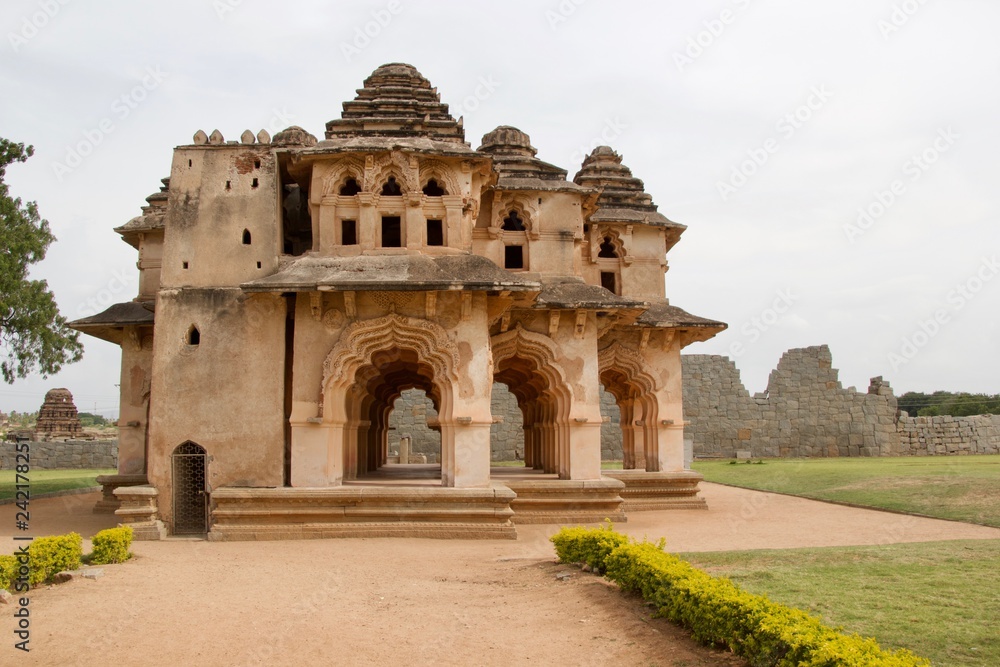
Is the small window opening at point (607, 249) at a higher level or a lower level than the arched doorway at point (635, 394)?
higher

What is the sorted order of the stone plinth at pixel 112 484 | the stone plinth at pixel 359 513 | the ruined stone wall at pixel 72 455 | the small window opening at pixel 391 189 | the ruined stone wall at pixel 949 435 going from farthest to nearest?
the ruined stone wall at pixel 72 455 < the ruined stone wall at pixel 949 435 < the stone plinth at pixel 112 484 < the small window opening at pixel 391 189 < the stone plinth at pixel 359 513

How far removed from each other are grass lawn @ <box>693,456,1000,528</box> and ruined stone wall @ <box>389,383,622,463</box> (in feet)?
21.1

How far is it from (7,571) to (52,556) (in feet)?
3.06

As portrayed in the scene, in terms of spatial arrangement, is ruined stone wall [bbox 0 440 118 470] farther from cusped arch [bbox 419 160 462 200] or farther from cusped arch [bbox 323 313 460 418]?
cusped arch [bbox 419 160 462 200]

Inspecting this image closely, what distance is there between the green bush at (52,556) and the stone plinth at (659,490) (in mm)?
12304

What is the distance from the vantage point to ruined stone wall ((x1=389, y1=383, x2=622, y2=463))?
3566cm

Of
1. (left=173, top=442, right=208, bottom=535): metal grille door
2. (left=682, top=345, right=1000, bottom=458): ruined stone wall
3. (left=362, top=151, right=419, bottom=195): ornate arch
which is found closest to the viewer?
(left=173, top=442, right=208, bottom=535): metal grille door

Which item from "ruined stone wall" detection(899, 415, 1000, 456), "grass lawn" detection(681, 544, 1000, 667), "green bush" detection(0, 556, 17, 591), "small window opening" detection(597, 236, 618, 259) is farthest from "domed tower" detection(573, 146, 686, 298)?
"ruined stone wall" detection(899, 415, 1000, 456)

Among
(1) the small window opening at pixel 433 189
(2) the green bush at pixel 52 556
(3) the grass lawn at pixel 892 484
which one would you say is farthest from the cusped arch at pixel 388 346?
(3) the grass lawn at pixel 892 484

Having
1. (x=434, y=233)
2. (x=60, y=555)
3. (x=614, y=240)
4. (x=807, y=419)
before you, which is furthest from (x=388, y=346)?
(x=807, y=419)

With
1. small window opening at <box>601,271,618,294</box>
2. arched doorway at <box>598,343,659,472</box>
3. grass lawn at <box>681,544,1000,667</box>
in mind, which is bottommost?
grass lawn at <box>681,544,1000,667</box>

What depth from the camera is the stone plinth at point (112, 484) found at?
751 inches

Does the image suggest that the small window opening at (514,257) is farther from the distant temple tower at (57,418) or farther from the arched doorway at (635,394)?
the distant temple tower at (57,418)

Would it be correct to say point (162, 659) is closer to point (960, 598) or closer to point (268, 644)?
point (268, 644)
